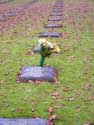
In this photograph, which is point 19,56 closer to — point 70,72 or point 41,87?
point 70,72

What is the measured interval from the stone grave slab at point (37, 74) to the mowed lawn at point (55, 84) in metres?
0.16

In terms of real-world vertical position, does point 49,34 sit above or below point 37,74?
below

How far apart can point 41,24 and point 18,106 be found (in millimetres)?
8462

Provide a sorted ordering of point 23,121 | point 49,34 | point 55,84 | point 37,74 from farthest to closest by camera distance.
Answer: point 49,34 < point 37,74 < point 55,84 < point 23,121

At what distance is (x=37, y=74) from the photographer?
22.6ft

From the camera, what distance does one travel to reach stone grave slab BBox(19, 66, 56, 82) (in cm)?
680

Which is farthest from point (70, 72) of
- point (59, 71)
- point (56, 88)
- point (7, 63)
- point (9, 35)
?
point (9, 35)

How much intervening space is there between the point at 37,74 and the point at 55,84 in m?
0.44

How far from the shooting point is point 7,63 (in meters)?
8.09

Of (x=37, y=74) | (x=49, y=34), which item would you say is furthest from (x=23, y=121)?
(x=49, y=34)

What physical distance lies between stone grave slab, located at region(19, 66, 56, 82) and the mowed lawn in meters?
0.16

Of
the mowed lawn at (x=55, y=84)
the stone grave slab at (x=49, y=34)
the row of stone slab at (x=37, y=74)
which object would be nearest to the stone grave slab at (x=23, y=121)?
the mowed lawn at (x=55, y=84)

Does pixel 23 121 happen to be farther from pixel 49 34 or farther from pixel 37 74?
pixel 49 34

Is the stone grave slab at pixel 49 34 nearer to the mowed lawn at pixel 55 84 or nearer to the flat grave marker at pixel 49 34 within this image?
the flat grave marker at pixel 49 34
